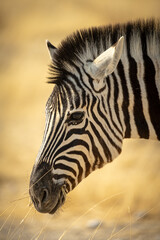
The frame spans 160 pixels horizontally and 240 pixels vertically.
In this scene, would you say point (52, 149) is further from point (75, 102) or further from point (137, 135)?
point (137, 135)

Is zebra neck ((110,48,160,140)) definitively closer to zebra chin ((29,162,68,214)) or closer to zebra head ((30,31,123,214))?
zebra head ((30,31,123,214))

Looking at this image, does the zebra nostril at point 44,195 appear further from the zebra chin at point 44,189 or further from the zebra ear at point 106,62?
the zebra ear at point 106,62

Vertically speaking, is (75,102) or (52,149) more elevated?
(75,102)

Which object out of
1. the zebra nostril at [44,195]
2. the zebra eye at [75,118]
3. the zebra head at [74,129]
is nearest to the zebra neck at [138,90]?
the zebra head at [74,129]

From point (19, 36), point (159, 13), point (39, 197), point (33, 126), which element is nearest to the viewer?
point (39, 197)

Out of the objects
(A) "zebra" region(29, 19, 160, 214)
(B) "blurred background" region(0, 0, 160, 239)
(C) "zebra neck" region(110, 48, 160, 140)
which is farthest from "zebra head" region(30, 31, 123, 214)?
(B) "blurred background" region(0, 0, 160, 239)

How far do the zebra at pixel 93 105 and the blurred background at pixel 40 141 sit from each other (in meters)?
1.76

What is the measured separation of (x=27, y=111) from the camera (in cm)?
1197

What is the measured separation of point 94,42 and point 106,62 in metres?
0.49

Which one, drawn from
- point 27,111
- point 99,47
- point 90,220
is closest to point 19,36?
point 27,111

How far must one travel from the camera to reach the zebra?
13.0ft

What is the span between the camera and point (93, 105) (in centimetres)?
409

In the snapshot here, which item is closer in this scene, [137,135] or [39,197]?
[39,197]

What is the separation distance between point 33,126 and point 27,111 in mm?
565
